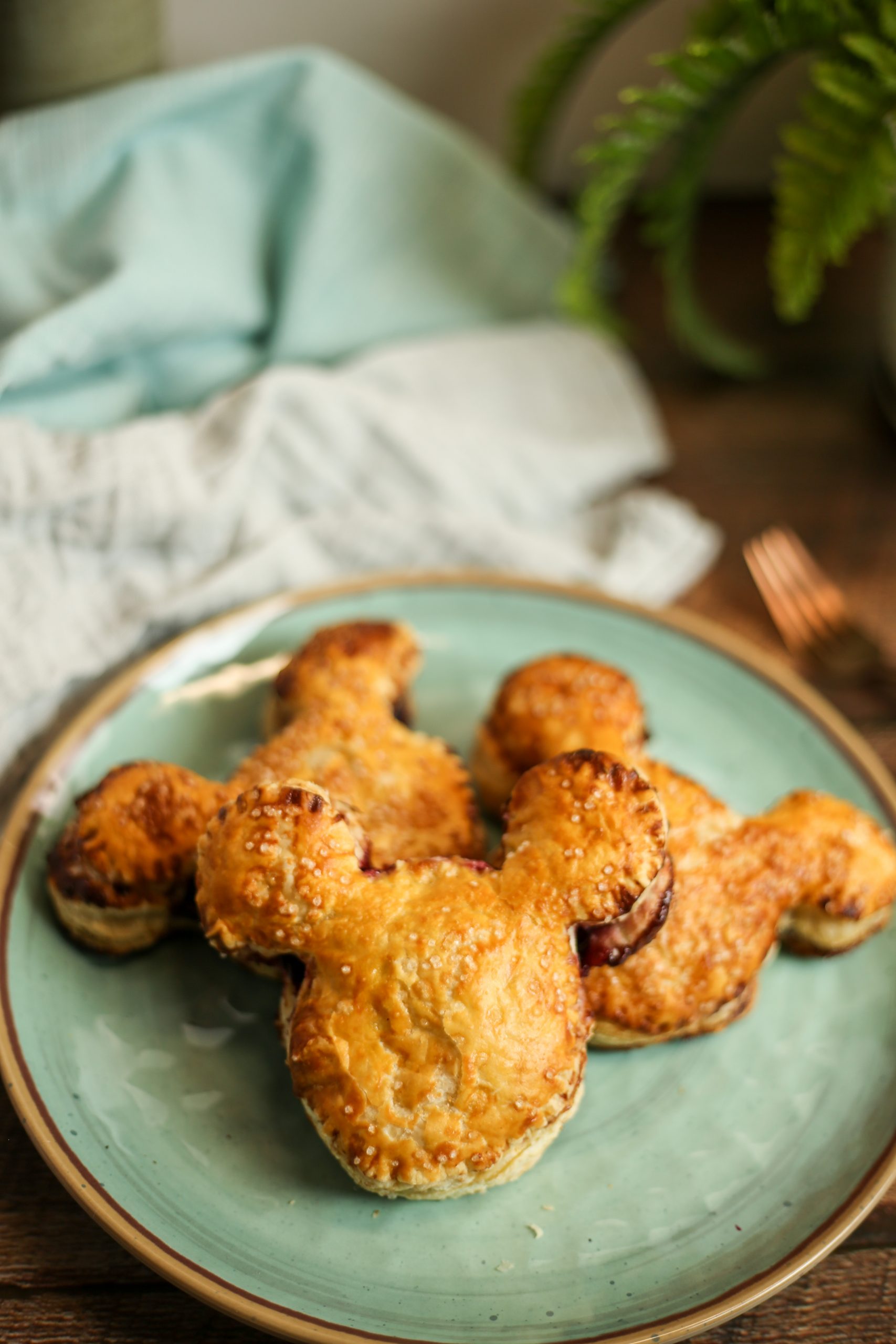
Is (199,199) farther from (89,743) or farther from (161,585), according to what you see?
(89,743)

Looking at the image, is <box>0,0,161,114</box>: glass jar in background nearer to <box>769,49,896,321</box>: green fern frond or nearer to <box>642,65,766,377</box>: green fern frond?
<box>642,65,766,377</box>: green fern frond

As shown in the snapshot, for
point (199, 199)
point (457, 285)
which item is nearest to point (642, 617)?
point (457, 285)

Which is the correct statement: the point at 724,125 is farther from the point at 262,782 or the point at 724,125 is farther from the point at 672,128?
the point at 262,782

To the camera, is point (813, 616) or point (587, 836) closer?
point (587, 836)

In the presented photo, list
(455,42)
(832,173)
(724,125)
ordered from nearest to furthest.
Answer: (832,173) < (724,125) < (455,42)

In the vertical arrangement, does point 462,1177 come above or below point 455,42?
below

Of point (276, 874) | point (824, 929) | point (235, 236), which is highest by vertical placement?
point (235, 236)

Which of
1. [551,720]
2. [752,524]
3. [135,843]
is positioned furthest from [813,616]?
[135,843]

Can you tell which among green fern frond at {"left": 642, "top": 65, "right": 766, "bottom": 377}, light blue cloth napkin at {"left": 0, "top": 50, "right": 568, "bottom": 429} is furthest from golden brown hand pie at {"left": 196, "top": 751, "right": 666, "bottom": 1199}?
green fern frond at {"left": 642, "top": 65, "right": 766, "bottom": 377}
